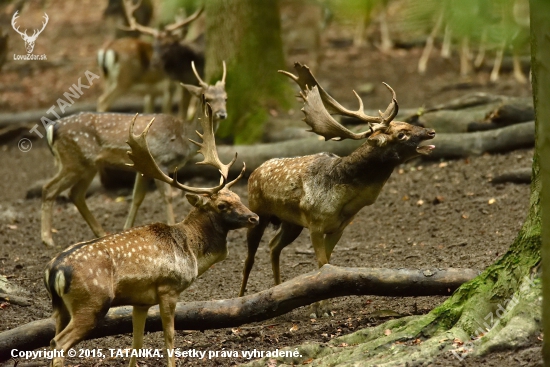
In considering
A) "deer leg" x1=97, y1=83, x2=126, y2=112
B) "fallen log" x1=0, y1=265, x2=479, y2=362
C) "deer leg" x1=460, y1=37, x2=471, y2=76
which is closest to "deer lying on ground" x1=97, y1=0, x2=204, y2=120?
"deer leg" x1=97, y1=83, x2=126, y2=112

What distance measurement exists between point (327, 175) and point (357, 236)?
242 centimetres

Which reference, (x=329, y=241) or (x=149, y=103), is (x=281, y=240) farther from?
(x=149, y=103)

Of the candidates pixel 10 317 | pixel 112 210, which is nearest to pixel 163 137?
pixel 112 210

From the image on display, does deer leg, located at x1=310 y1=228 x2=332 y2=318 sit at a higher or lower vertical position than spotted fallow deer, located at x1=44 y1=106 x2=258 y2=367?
lower

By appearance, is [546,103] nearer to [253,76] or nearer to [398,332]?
[398,332]

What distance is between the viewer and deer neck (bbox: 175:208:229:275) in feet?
16.9

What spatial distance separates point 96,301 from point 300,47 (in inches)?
631

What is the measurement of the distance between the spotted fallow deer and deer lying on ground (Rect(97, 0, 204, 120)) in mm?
8033

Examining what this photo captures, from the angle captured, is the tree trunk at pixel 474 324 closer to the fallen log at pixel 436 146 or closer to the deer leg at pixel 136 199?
the deer leg at pixel 136 199

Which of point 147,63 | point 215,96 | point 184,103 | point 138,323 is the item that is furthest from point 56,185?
point 147,63

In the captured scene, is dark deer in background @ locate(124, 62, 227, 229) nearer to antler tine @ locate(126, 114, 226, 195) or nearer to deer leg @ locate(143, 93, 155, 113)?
antler tine @ locate(126, 114, 226, 195)

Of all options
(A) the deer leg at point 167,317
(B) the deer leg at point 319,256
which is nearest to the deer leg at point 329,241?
(B) the deer leg at point 319,256

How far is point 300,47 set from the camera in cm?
1973

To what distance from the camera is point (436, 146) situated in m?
9.75
